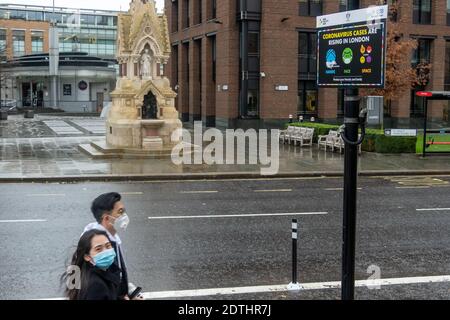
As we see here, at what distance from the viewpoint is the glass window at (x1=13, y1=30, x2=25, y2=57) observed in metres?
90.4

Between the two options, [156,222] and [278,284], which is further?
[156,222]

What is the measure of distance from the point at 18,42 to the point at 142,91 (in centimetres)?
7581

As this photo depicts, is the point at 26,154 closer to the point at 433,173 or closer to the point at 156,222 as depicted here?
the point at 156,222

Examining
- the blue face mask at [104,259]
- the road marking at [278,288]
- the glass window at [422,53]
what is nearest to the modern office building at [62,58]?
the glass window at [422,53]

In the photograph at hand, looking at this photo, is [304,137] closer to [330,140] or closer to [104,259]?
[330,140]

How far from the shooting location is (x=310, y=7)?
1513 inches

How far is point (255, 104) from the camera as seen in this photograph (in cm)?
3822

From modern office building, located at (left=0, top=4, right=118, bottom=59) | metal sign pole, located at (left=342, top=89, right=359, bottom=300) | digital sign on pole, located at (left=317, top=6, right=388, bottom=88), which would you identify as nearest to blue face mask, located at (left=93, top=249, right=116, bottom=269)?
metal sign pole, located at (left=342, top=89, right=359, bottom=300)

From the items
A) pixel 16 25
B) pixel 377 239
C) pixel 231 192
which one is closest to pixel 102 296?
pixel 377 239

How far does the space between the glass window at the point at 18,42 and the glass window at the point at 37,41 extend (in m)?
1.67

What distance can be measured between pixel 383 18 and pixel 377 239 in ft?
19.0

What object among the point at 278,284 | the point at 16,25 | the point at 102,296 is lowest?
the point at 278,284

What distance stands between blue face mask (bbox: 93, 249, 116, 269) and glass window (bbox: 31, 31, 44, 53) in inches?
3759

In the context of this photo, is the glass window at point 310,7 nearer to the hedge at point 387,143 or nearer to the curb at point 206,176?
the hedge at point 387,143
